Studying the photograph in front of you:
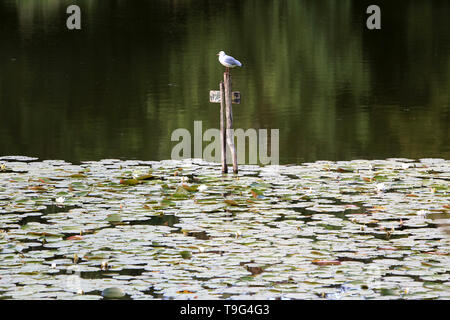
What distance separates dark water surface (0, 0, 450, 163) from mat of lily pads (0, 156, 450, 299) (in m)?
2.41

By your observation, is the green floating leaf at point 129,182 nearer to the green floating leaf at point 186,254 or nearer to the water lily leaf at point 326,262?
the green floating leaf at point 186,254

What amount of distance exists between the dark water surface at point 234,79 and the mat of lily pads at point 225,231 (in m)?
2.41

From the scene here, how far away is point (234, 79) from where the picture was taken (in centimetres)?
2570

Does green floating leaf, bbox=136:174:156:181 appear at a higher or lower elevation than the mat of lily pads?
higher

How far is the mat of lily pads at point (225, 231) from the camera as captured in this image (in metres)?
8.07

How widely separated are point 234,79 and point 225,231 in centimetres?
1607

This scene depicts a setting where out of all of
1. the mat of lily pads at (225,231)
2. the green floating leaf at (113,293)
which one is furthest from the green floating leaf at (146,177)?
the green floating leaf at (113,293)

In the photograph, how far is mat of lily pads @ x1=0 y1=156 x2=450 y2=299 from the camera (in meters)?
8.07

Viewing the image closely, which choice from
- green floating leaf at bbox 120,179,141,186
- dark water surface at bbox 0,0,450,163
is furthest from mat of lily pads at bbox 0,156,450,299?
dark water surface at bbox 0,0,450,163

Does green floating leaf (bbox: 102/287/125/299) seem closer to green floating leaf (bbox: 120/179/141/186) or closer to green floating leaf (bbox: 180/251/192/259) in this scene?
green floating leaf (bbox: 180/251/192/259)

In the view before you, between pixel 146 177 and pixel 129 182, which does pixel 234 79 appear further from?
pixel 129 182

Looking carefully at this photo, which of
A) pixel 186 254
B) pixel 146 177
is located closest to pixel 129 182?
pixel 146 177

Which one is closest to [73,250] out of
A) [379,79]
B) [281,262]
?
[281,262]

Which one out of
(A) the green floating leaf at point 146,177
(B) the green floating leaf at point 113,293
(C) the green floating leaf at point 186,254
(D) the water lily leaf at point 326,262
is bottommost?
(B) the green floating leaf at point 113,293
